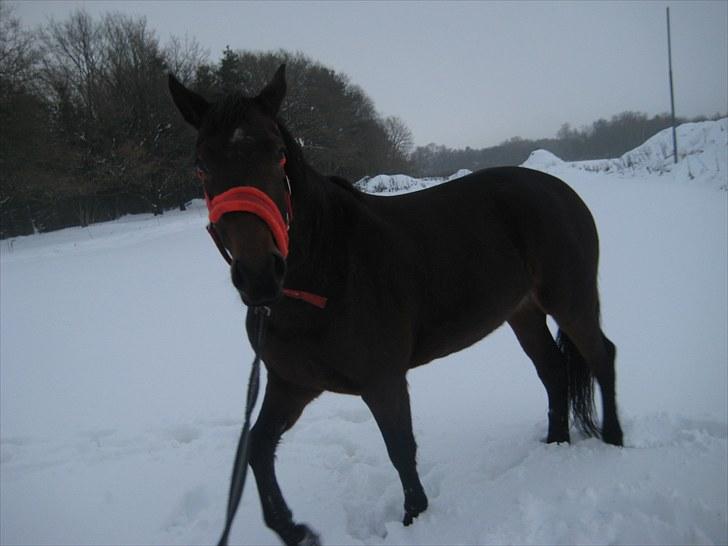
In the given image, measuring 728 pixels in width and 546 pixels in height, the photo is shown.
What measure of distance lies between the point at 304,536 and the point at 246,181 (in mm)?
1670

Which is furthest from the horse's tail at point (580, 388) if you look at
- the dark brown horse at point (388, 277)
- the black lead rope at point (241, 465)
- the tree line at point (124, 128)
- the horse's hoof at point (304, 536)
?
the tree line at point (124, 128)

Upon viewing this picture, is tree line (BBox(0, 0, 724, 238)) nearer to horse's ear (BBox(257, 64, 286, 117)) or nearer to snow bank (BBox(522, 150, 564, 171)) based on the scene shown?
snow bank (BBox(522, 150, 564, 171))

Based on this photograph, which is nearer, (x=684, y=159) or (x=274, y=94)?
(x=274, y=94)

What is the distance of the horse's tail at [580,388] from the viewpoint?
8.44 ft

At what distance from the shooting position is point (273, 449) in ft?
6.76

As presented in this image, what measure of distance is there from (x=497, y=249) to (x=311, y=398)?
49.5 inches

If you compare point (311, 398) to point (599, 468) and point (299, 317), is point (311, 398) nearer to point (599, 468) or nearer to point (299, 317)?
point (299, 317)

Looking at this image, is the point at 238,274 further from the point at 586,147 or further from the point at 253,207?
the point at 586,147

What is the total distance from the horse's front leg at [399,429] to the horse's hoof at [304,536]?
439 millimetres

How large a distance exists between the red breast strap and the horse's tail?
83.4 inches

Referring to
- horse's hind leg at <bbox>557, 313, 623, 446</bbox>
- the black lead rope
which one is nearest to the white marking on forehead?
the black lead rope

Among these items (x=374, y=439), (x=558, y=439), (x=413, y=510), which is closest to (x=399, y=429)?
(x=413, y=510)

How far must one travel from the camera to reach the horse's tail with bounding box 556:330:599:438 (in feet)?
8.44

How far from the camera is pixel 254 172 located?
142cm
